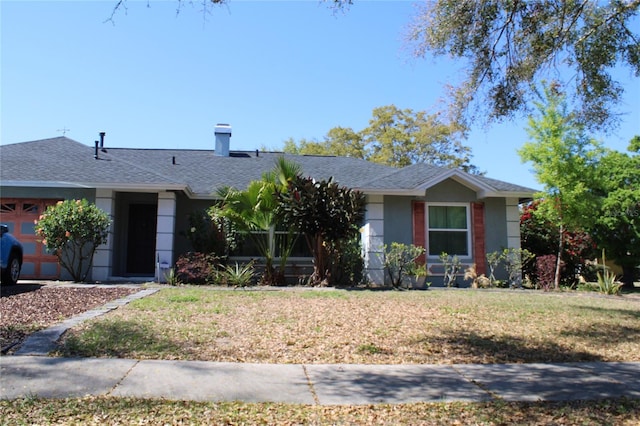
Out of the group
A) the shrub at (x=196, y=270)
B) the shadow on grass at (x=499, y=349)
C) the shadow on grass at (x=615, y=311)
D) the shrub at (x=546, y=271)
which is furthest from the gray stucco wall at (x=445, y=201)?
the shadow on grass at (x=499, y=349)

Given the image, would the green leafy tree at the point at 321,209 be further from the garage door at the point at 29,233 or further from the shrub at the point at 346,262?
the garage door at the point at 29,233

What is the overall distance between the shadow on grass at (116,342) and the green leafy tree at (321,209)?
608 centimetres

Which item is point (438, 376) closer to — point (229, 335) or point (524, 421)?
point (524, 421)

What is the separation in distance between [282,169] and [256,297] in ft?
13.9

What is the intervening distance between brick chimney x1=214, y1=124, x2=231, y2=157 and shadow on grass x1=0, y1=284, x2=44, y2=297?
9.08 meters

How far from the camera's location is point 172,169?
53.9 feet

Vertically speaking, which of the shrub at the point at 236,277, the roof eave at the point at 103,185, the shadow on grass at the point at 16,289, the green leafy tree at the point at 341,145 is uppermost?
the green leafy tree at the point at 341,145

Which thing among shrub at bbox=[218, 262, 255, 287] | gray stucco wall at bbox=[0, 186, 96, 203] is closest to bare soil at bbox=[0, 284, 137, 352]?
shrub at bbox=[218, 262, 255, 287]

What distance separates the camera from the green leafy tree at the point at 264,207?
12.7m

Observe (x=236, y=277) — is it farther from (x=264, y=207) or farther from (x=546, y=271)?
(x=546, y=271)

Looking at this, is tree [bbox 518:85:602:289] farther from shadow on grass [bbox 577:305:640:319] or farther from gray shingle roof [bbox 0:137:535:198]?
shadow on grass [bbox 577:305:640:319]

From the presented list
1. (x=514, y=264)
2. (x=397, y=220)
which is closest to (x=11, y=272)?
(x=397, y=220)

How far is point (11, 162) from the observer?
1393 cm

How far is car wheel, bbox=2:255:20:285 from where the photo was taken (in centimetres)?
1058
